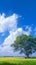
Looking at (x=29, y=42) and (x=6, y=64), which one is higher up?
(x=29, y=42)

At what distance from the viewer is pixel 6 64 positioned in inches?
1416

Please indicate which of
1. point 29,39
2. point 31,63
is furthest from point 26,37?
point 31,63

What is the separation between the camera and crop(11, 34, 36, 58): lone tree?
223 ft

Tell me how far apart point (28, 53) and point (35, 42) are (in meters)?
4.67

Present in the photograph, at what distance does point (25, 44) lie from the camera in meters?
68.8

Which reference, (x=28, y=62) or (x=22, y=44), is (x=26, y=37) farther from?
(x=28, y=62)

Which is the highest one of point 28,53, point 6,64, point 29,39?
point 29,39

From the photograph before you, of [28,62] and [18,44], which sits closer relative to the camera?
[28,62]

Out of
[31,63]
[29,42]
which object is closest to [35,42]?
[29,42]

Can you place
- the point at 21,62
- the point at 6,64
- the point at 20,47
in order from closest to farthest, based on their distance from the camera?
1. the point at 6,64
2. the point at 21,62
3. the point at 20,47

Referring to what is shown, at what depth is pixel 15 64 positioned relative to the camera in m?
37.0

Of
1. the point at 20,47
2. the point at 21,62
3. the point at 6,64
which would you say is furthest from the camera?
the point at 20,47

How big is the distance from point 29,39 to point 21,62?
30922mm

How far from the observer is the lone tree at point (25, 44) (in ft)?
223
